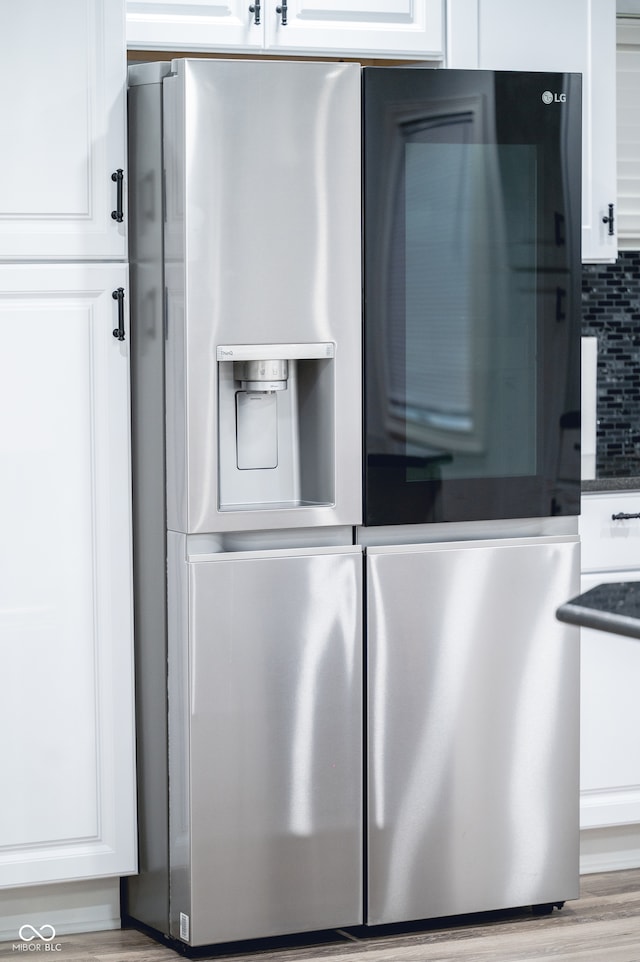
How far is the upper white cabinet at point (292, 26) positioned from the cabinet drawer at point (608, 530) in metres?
1.01

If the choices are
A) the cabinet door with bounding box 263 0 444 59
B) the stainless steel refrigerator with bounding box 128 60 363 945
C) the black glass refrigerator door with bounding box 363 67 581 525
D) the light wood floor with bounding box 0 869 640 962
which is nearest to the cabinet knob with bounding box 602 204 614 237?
the black glass refrigerator door with bounding box 363 67 581 525

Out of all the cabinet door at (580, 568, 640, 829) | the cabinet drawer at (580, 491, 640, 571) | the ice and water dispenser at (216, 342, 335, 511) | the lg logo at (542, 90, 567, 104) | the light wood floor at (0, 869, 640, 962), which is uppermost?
the lg logo at (542, 90, 567, 104)

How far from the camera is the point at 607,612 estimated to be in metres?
1.40

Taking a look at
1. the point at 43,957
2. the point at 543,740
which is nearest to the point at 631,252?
the point at 543,740

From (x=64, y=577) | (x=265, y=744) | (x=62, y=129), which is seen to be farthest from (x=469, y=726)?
(x=62, y=129)

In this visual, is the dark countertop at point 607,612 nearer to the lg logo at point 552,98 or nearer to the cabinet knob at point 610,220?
the lg logo at point 552,98

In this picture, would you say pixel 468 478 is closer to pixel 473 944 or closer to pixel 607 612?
pixel 473 944

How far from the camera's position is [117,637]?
7.97 ft

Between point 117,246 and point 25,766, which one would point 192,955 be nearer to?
point 25,766

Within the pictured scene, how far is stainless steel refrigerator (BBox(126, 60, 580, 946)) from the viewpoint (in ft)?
7.46

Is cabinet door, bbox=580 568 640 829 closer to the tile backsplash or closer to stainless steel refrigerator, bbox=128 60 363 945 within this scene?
stainless steel refrigerator, bbox=128 60 363 945

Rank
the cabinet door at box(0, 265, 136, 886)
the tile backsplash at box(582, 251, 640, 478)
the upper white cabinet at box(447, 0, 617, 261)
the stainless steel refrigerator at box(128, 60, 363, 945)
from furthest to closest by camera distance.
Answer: the tile backsplash at box(582, 251, 640, 478), the upper white cabinet at box(447, 0, 617, 261), the cabinet door at box(0, 265, 136, 886), the stainless steel refrigerator at box(128, 60, 363, 945)

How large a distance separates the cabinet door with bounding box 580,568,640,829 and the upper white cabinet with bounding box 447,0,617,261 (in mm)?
819

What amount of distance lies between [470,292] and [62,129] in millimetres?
820
